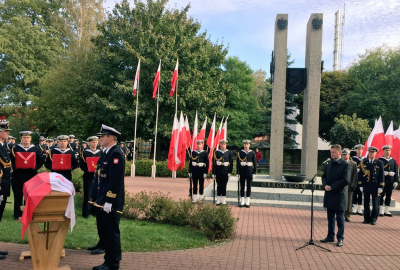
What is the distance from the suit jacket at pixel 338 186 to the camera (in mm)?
8141

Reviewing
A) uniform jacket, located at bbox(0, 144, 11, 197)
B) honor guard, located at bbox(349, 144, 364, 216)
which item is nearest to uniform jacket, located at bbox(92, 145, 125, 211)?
uniform jacket, located at bbox(0, 144, 11, 197)

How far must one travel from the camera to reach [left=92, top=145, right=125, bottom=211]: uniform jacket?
581 cm

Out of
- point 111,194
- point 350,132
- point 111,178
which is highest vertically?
point 350,132

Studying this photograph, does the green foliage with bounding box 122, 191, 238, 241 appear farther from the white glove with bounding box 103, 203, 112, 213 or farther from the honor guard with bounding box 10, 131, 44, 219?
the white glove with bounding box 103, 203, 112, 213

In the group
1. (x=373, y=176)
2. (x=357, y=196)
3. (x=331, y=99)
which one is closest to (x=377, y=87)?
(x=331, y=99)

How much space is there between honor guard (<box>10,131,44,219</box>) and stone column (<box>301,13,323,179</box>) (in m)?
11.5

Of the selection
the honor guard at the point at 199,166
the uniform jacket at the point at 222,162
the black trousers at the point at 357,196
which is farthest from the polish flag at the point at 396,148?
the honor guard at the point at 199,166

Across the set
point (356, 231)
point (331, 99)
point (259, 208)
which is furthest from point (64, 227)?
point (331, 99)

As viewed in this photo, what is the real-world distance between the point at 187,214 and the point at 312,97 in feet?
32.6

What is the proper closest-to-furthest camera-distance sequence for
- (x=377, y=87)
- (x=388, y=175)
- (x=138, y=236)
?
1. (x=138, y=236)
2. (x=388, y=175)
3. (x=377, y=87)

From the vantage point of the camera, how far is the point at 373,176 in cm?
1116

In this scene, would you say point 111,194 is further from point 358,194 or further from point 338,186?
point 358,194

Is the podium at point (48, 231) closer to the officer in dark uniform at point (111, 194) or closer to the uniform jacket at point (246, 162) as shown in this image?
the officer in dark uniform at point (111, 194)

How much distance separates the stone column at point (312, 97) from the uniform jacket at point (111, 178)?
12200mm
